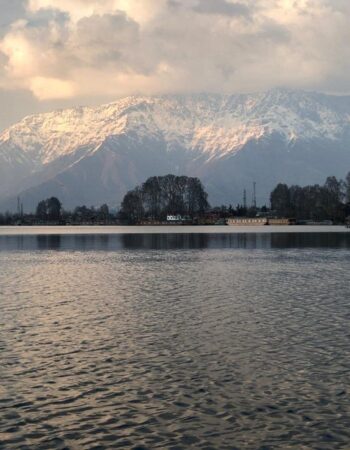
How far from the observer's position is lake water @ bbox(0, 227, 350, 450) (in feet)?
65.2

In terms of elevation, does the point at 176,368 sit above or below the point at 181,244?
below

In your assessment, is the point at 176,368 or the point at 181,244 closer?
the point at 176,368

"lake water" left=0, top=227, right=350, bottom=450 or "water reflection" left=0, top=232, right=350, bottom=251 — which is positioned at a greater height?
"water reflection" left=0, top=232, right=350, bottom=251

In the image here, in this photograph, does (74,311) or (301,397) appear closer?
(301,397)

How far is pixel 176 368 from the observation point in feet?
89.5

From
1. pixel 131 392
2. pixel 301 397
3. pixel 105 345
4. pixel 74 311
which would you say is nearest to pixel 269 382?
pixel 301 397

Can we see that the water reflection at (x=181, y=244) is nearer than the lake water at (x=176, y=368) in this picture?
No

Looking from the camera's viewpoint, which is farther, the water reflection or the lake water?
the water reflection

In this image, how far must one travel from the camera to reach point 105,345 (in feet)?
105

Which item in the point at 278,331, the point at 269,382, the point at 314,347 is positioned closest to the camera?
the point at 269,382

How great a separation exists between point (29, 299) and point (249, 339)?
71.1 feet

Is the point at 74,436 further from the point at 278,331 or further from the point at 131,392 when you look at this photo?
the point at 278,331

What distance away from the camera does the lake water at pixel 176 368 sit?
19.9m

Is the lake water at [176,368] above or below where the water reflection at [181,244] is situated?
below
